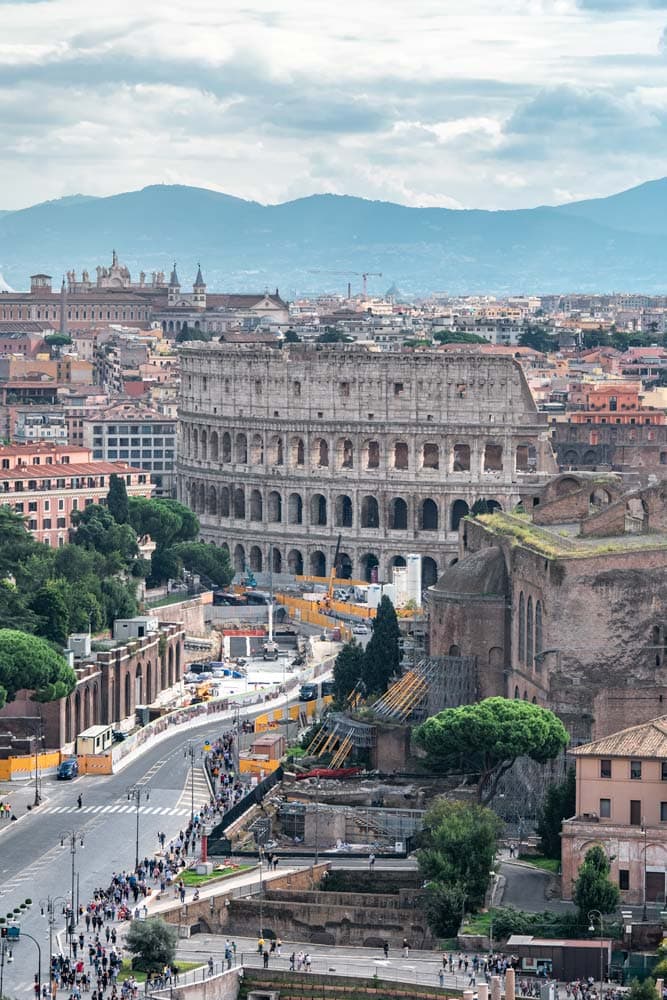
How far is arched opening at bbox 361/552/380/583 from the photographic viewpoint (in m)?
166

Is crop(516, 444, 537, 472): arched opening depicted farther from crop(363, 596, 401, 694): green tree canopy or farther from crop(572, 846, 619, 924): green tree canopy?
crop(572, 846, 619, 924): green tree canopy

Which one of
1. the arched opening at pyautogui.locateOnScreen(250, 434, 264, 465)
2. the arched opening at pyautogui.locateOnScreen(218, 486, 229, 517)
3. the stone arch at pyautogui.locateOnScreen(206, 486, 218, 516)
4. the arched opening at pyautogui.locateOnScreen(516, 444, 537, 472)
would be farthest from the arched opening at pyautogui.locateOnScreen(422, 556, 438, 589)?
the stone arch at pyautogui.locateOnScreen(206, 486, 218, 516)

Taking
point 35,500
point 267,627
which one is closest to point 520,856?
point 267,627

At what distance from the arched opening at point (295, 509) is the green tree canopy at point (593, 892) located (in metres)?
89.7

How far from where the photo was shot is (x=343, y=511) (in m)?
169

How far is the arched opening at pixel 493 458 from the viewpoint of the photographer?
549ft

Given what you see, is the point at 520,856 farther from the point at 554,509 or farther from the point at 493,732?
the point at 554,509

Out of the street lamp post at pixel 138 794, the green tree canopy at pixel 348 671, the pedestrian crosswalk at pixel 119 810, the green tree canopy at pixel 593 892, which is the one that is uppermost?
the green tree canopy at pixel 348 671

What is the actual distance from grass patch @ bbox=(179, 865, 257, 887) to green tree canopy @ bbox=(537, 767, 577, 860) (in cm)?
878

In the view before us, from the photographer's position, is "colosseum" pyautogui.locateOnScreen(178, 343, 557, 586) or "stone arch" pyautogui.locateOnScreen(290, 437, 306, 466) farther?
"stone arch" pyautogui.locateOnScreen(290, 437, 306, 466)

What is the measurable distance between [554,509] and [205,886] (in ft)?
105

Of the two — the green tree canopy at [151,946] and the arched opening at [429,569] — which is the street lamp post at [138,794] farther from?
the arched opening at [429,569]

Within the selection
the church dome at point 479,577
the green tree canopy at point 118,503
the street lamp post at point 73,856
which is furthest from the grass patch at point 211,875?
the green tree canopy at point 118,503

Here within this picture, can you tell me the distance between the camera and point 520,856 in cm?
8944
